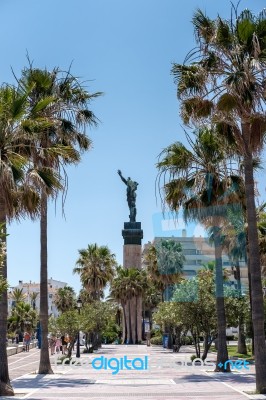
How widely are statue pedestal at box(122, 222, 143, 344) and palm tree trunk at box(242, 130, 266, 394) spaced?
50397mm

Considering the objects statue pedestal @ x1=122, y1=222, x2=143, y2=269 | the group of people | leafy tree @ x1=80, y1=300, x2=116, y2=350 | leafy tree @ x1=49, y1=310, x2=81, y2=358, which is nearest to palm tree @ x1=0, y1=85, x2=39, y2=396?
leafy tree @ x1=49, y1=310, x2=81, y2=358

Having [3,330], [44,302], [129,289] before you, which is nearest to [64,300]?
[129,289]

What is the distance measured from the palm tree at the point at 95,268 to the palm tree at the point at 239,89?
133 ft

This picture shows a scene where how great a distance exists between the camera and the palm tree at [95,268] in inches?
2259

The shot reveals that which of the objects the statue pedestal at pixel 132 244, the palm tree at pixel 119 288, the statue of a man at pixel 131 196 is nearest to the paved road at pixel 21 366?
the palm tree at pixel 119 288

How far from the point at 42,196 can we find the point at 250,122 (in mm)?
6689

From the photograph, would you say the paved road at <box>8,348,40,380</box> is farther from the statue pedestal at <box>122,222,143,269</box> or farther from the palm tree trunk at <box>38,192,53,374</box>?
the statue pedestal at <box>122,222,143,269</box>

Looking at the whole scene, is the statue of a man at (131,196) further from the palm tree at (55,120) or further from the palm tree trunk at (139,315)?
the palm tree at (55,120)

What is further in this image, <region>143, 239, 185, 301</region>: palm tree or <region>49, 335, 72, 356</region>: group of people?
<region>143, 239, 185, 301</region>: palm tree

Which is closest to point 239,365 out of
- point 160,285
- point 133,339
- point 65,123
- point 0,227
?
point 65,123

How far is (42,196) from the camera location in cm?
1838

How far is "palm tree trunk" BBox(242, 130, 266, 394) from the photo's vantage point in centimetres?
1631

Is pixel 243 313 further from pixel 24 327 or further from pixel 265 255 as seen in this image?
pixel 24 327

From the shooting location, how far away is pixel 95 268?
57.6 meters
